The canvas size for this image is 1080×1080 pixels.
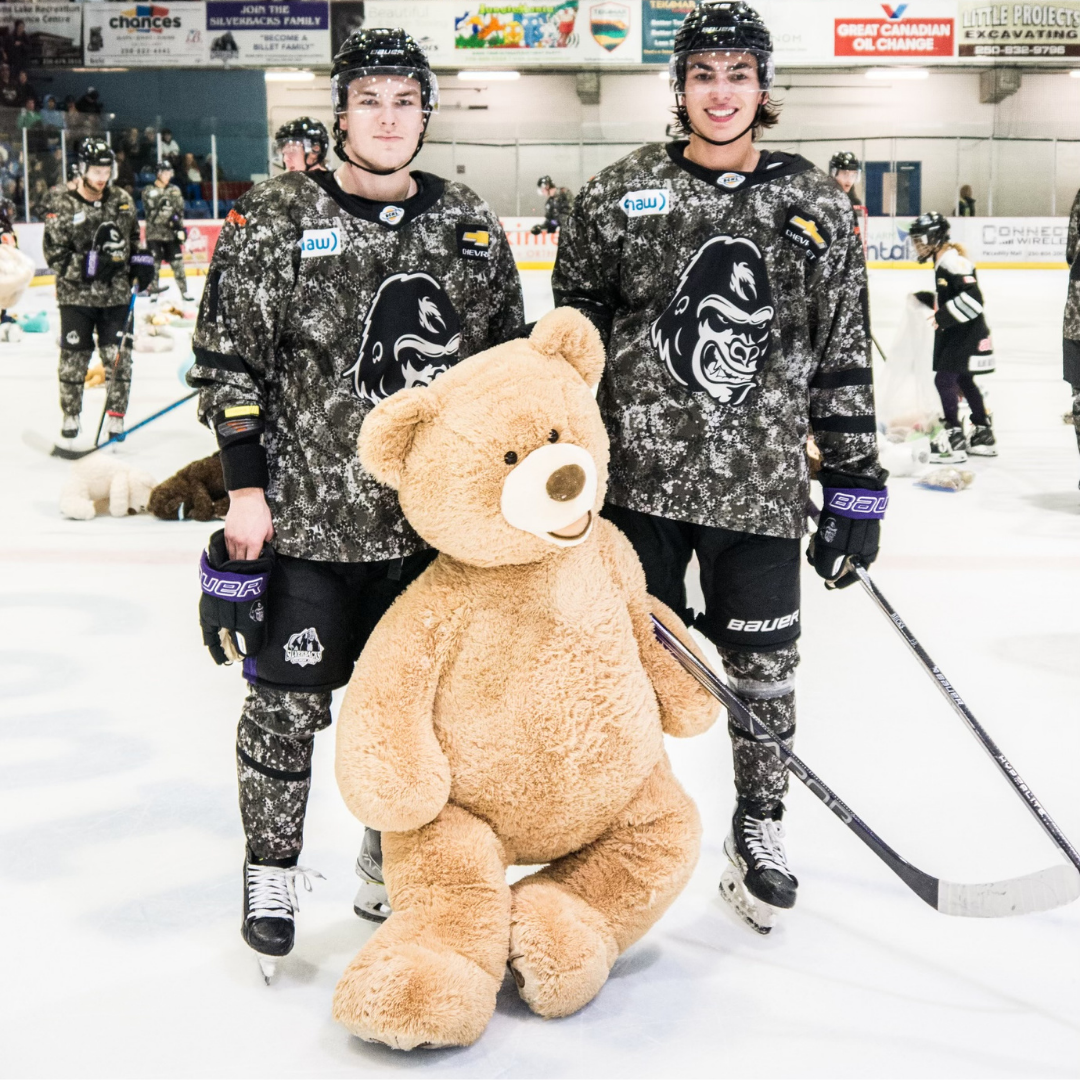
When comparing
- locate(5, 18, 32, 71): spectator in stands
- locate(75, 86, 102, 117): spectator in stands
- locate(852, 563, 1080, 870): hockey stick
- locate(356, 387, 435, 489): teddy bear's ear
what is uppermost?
locate(5, 18, 32, 71): spectator in stands

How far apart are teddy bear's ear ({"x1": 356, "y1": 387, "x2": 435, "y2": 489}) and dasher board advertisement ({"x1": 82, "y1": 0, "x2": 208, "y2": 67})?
19815mm

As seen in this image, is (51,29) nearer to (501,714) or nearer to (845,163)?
(845,163)

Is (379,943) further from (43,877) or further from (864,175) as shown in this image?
(864,175)

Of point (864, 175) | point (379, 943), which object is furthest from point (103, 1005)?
point (864, 175)

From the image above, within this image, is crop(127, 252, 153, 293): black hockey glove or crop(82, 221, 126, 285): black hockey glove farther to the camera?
crop(127, 252, 153, 293): black hockey glove

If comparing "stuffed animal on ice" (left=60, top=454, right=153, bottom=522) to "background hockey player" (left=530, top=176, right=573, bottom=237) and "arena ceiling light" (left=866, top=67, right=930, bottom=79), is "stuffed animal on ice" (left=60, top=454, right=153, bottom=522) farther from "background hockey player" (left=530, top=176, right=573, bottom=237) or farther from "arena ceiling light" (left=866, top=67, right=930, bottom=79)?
"arena ceiling light" (left=866, top=67, right=930, bottom=79)

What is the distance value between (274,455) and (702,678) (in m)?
0.66

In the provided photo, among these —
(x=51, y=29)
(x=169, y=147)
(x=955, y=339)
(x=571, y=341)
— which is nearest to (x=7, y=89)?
(x=51, y=29)

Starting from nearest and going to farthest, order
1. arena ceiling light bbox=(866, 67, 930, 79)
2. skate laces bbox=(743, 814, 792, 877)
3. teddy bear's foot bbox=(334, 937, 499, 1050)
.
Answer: teddy bear's foot bbox=(334, 937, 499, 1050)
skate laces bbox=(743, 814, 792, 877)
arena ceiling light bbox=(866, 67, 930, 79)

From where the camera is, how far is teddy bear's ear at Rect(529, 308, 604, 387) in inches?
69.5

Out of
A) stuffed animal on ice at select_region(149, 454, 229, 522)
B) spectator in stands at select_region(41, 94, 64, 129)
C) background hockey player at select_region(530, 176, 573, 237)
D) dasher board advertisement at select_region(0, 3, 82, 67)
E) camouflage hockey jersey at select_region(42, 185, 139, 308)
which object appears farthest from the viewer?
dasher board advertisement at select_region(0, 3, 82, 67)

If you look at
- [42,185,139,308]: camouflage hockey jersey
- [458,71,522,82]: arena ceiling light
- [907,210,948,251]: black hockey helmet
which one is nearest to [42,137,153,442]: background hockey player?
[42,185,139,308]: camouflage hockey jersey

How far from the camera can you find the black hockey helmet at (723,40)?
191 centimetres

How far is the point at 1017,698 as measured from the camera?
3053 mm
